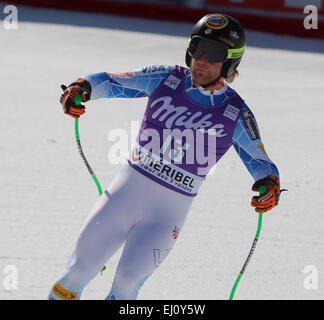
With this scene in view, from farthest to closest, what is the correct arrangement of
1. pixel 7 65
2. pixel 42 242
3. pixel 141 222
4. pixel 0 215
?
pixel 7 65 → pixel 0 215 → pixel 42 242 → pixel 141 222

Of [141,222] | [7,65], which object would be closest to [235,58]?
[141,222]

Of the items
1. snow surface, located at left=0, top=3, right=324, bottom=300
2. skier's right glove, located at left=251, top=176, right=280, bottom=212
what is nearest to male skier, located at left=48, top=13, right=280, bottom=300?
skier's right glove, located at left=251, top=176, right=280, bottom=212

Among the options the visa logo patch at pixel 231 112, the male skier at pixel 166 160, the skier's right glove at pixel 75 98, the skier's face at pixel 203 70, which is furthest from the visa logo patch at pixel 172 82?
the skier's right glove at pixel 75 98

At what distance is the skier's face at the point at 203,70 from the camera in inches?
169

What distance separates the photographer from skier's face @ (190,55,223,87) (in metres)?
4.29

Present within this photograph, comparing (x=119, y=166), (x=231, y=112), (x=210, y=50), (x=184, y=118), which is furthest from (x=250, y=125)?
(x=119, y=166)

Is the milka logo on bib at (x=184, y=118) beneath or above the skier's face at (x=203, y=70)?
beneath

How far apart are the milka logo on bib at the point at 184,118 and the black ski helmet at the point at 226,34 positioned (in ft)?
1.09

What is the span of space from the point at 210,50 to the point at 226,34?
0.48ft

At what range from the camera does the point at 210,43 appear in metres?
4.27

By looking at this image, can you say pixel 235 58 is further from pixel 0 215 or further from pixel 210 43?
pixel 0 215

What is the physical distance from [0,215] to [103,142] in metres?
2.53

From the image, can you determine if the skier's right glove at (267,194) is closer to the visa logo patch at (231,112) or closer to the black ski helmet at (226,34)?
the visa logo patch at (231,112)

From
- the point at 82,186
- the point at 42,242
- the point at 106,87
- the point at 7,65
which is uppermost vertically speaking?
the point at 7,65
